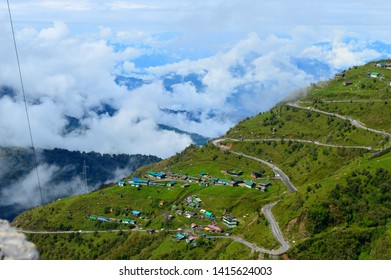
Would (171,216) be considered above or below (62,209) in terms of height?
above

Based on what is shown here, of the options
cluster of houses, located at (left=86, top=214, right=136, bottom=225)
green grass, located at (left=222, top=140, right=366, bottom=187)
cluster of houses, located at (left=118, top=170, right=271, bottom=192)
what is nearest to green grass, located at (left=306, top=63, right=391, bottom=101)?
green grass, located at (left=222, top=140, right=366, bottom=187)

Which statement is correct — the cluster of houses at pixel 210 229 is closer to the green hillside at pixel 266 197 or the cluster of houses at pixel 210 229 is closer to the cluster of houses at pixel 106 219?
the green hillside at pixel 266 197

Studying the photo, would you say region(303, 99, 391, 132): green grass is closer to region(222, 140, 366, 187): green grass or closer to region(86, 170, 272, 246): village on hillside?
region(222, 140, 366, 187): green grass

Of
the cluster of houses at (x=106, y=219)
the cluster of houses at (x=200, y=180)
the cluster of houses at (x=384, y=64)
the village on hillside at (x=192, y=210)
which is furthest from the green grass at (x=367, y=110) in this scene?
the cluster of houses at (x=106, y=219)

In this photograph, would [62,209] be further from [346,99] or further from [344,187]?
[346,99]

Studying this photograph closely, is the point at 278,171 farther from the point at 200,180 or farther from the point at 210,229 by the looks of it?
the point at 210,229

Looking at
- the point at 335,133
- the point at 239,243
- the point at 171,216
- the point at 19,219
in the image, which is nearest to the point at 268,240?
the point at 239,243

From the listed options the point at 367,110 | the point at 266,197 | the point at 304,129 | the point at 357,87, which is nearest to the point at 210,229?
the point at 266,197
